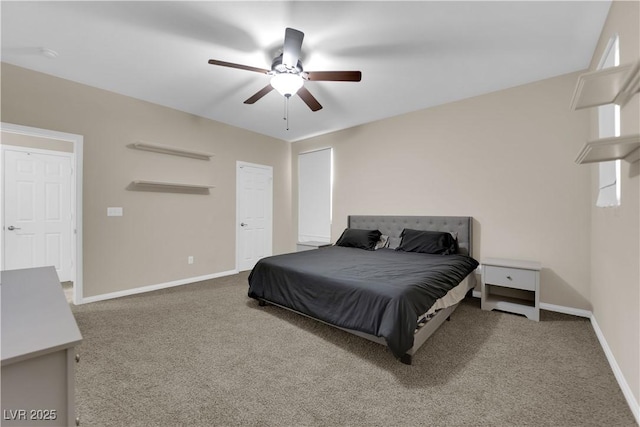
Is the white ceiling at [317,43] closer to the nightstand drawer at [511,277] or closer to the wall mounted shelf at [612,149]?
the wall mounted shelf at [612,149]

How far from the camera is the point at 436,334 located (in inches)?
99.5

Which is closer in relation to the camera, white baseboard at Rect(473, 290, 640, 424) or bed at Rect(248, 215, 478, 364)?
white baseboard at Rect(473, 290, 640, 424)

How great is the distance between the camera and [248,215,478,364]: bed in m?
2.02

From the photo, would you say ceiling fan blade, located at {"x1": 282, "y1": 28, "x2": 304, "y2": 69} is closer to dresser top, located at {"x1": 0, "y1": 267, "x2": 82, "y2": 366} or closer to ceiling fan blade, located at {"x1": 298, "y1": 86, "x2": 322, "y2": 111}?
ceiling fan blade, located at {"x1": 298, "y1": 86, "x2": 322, "y2": 111}

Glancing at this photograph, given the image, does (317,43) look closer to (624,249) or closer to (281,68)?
(281,68)

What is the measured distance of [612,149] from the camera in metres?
1.51

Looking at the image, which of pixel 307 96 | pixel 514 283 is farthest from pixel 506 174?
pixel 307 96

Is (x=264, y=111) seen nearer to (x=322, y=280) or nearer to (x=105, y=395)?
(x=322, y=280)

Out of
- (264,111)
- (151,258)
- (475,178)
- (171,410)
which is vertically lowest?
(171,410)

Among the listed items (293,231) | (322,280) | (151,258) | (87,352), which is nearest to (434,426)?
(322,280)

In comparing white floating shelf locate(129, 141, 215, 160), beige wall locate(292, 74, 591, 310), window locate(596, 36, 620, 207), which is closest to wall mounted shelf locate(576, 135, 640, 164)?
window locate(596, 36, 620, 207)

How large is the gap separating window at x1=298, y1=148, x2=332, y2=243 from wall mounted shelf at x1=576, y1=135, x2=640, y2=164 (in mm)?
3931

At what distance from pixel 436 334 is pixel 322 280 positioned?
1.18 m

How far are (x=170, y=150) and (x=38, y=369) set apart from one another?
12.5 feet
